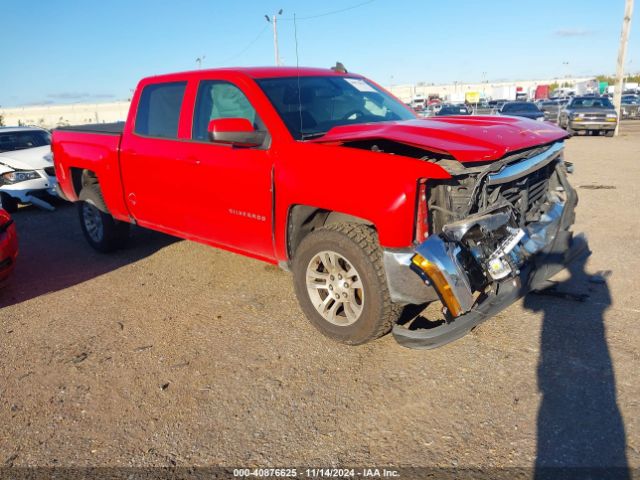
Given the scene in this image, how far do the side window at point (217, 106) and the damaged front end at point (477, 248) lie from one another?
5.40ft

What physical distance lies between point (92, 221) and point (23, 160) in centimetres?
366

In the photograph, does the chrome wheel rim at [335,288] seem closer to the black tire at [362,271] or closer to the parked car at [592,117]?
the black tire at [362,271]

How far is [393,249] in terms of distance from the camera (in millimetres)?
3295

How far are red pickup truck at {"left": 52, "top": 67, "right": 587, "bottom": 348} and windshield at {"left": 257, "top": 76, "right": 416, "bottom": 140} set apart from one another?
0.02 m

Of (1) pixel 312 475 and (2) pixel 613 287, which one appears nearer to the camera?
(1) pixel 312 475

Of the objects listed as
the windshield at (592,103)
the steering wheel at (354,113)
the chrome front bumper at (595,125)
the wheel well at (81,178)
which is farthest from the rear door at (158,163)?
the windshield at (592,103)

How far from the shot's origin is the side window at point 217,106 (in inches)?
169

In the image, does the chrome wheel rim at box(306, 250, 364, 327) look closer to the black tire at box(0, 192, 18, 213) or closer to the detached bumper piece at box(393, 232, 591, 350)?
the detached bumper piece at box(393, 232, 591, 350)

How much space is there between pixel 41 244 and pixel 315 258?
4.93 m

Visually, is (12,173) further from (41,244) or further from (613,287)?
(613,287)

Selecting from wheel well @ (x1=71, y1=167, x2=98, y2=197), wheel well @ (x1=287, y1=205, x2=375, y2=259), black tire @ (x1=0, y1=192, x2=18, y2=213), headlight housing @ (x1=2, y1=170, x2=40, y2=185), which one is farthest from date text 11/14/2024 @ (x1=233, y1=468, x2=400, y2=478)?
black tire @ (x1=0, y1=192, x2=18, y2=213)

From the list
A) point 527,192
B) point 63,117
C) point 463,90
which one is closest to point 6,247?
point 527,192

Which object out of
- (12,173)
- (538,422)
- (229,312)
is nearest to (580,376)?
(538,422)

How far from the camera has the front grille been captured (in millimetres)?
3635
